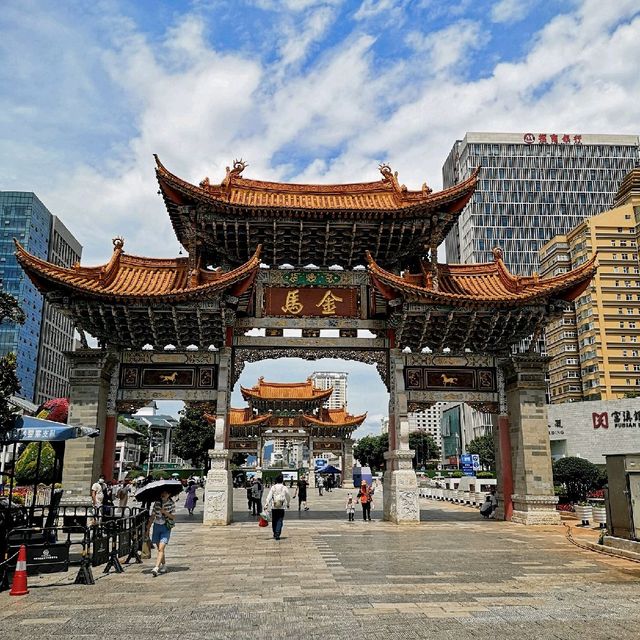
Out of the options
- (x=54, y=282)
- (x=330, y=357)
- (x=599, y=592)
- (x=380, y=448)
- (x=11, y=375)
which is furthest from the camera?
(x=380, y=448)

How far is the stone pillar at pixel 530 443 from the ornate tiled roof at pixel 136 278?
9814 mm

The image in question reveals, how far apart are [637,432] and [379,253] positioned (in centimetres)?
2779

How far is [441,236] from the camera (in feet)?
65.2

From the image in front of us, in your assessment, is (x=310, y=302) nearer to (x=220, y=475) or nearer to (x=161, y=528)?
(x=220, y=475)

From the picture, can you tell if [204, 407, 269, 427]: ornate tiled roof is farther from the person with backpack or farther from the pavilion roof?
the person with backpack

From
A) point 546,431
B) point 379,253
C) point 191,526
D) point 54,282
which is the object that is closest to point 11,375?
point 54,282

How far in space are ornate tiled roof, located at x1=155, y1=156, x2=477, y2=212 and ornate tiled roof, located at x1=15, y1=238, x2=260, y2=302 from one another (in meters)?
2.54

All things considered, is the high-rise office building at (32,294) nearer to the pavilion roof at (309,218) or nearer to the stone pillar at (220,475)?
the pavilion roof at (309,218)

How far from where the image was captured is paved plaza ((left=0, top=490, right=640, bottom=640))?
6582 millimetres

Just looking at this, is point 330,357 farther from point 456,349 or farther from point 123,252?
point 123,252

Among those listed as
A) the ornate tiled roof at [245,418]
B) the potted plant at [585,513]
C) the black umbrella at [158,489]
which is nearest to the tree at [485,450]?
the ornate tiled roof at [245,418]

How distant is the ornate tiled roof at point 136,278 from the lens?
17484 millimetres

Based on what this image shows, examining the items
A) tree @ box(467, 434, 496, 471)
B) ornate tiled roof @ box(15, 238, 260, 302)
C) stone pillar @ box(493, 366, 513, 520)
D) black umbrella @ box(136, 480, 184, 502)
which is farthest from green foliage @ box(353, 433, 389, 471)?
black umbrella @ box(136, 480, 184, 502)

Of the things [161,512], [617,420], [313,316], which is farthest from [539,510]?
[617,420]
